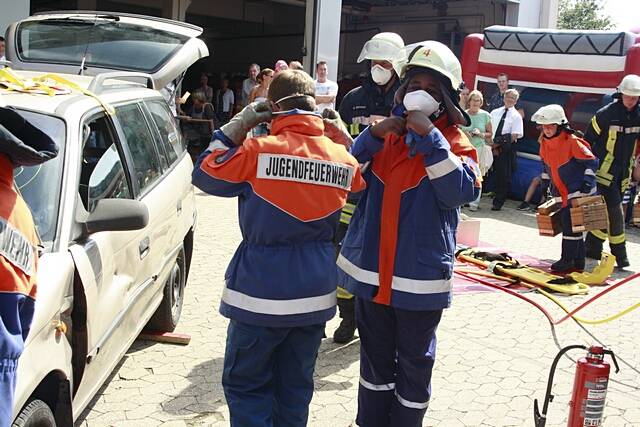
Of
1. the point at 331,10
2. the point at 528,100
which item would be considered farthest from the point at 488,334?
the point at 331,10

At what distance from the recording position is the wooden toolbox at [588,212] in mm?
7305

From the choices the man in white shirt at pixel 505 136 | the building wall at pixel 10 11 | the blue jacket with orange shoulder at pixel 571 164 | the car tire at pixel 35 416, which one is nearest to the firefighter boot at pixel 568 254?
the blue jacket with orange shoulder at pixel 571 164

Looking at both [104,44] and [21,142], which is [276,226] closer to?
[21,142]

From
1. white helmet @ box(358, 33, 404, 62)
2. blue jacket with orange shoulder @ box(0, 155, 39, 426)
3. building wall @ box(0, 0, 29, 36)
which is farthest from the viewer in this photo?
building wall @ box(0, 0, 29, 36)

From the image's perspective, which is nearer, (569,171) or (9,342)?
(9,342)

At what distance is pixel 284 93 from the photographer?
300cm

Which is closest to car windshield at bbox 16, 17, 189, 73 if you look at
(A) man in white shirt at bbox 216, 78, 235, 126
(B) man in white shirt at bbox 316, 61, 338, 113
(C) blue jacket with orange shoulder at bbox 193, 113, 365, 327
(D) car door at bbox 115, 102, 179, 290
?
(D) car door at bbox 115, 102, 179, 290

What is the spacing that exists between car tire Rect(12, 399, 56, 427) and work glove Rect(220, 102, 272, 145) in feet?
4.08

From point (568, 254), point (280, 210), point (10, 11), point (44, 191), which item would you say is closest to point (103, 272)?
point (44, 191)

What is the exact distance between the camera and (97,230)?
3145 millimetres

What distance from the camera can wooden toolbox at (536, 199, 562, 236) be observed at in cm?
761

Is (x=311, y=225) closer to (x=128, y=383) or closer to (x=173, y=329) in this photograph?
(x=128, y=383)

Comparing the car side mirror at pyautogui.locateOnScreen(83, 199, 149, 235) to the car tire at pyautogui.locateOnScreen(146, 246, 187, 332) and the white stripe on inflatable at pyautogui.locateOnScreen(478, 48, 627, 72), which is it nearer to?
the car tire at pyautogui.locateOnScreen(146, 246, 187, 332)

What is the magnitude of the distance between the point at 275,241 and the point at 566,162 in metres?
5.29
